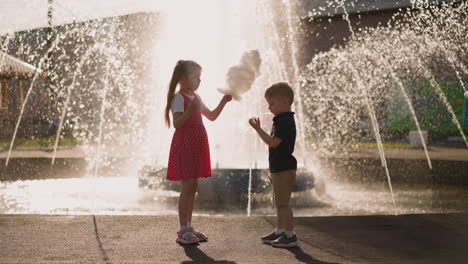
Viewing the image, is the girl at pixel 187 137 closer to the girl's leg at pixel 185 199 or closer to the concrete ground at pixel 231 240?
the girl's leg at pixel 185 199

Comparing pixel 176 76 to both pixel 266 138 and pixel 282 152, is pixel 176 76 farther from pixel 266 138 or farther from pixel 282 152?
pixel 282 152

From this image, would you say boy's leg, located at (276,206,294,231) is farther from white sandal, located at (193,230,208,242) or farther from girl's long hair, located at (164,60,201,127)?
girl's long hair, located at (164,60,201,127)

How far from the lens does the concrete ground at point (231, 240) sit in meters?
3.89

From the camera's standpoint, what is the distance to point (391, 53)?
86.5ft

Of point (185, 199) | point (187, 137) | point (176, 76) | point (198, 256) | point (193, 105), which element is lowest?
point (198, 256)

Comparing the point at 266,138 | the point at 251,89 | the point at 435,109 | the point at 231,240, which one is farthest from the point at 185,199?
the point at 435,109

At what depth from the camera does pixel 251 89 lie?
15.1m

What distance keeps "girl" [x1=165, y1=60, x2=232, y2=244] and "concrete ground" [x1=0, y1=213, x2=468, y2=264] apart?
0.96 ft

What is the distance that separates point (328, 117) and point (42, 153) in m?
15.2

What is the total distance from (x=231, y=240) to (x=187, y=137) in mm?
807

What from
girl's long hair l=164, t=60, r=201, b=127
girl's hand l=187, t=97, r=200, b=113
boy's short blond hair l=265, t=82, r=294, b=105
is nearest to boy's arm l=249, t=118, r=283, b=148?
boy's short blond hair l=265, t=82, r=294, b=105

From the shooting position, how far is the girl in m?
4.44

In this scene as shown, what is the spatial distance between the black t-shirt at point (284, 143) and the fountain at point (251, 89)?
0.84 m

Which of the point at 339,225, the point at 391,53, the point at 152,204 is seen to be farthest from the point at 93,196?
the point at 391,53
